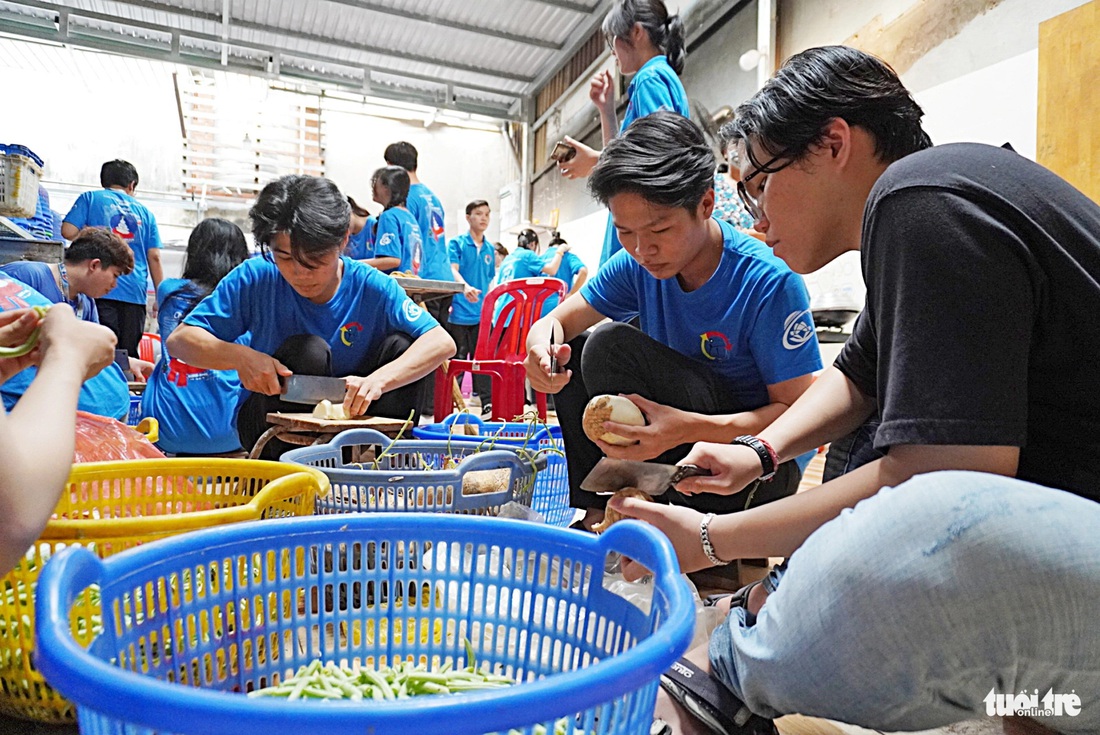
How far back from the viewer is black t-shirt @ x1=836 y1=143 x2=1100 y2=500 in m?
0.64

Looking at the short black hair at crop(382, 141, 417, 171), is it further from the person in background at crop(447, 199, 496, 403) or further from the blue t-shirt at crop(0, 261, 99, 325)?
the blue t-shirt at crop(0, 261, 99, 325)

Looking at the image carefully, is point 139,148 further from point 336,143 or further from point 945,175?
point 945,175

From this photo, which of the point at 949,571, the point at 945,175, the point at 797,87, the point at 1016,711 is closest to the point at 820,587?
the point at 949,571

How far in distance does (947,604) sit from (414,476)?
83 cm

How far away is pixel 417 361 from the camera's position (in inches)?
74.5

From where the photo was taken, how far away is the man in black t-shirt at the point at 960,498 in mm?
583

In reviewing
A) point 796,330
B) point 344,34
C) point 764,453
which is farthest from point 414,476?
point 344,34

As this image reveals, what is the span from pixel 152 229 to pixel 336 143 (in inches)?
177

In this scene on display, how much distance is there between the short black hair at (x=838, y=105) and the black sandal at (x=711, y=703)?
2.28ft

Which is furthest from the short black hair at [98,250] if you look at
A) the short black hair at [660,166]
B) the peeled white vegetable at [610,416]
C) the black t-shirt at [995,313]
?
the black t-shirt at [995,313]

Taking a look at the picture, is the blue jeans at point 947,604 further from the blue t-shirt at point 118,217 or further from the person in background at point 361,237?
the blue t-shirt at point 118,217

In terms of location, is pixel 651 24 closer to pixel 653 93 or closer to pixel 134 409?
pixel 653 93

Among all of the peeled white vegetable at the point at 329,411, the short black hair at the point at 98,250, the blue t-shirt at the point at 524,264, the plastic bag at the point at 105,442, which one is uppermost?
the blue t-shirt at the point at 524,264

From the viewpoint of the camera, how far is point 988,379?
633 millimetres
